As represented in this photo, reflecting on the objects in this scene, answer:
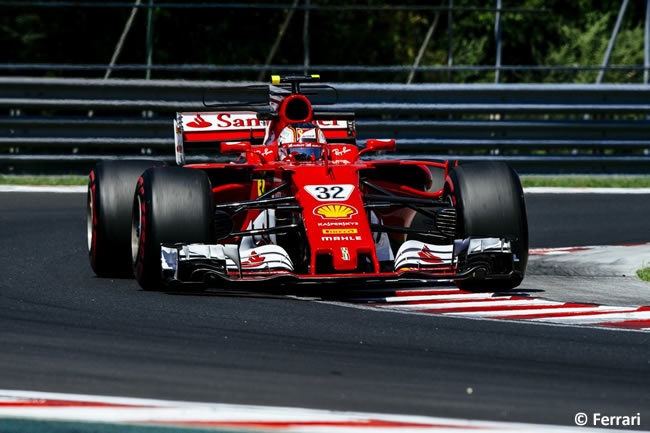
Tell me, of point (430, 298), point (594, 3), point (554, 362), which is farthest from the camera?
point (594, 3)

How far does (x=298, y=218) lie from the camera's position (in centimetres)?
914

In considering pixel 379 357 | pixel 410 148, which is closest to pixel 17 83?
pixel 410 148

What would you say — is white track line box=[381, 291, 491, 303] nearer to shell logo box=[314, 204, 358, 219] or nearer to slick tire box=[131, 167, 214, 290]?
shell logo box=[314, 204, 358, 219]

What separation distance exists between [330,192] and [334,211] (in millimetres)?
208

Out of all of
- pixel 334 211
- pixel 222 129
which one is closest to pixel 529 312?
pixel 334 211

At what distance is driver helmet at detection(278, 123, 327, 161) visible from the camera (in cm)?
991

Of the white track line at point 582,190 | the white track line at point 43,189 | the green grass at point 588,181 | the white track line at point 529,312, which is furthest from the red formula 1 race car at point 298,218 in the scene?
the green grass at point 588,181

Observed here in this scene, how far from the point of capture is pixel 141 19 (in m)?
24.0

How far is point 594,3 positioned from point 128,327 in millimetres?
33168

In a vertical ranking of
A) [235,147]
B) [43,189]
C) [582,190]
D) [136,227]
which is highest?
[235,147]

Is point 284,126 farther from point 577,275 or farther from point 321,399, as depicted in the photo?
point 321,399

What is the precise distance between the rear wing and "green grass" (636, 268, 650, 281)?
2.56 meters

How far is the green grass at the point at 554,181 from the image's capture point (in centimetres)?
1730

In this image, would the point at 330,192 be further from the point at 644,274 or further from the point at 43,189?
the point at 43,189
